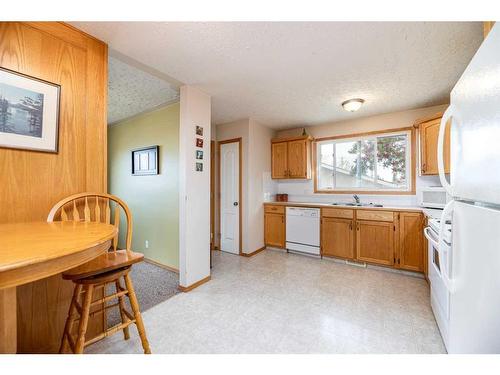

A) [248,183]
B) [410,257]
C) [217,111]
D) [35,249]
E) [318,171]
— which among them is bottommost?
[410,257]

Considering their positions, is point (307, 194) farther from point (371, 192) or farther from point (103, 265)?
point (103, 265)

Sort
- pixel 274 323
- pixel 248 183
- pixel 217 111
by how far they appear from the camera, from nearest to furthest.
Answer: pixel 274 323 → pixel 217 111 → pixel 248 183

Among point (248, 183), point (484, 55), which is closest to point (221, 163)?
point (248, 183)

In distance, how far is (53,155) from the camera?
1437 millimetres

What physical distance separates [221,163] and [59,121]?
8.81ft

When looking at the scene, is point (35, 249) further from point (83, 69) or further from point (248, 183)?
point (248, 183)

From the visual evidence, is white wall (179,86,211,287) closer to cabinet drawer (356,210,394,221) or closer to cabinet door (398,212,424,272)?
cabinet drawer (356,210,394,221)

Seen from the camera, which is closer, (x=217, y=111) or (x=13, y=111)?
(x=13, y=111)

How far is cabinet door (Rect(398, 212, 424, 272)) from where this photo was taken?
2697 mm

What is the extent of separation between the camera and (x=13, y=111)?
126 centimetres

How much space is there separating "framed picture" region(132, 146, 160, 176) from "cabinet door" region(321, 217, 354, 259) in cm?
279

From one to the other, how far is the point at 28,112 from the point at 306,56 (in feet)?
6.85

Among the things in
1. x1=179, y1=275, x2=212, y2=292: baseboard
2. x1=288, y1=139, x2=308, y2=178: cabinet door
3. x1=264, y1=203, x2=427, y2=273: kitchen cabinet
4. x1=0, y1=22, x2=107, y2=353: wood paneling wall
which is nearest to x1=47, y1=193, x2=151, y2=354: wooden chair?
x1=0, y1=22, x2=107, y2=353: wood paneling wall

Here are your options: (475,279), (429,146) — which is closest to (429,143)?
(429,146)
